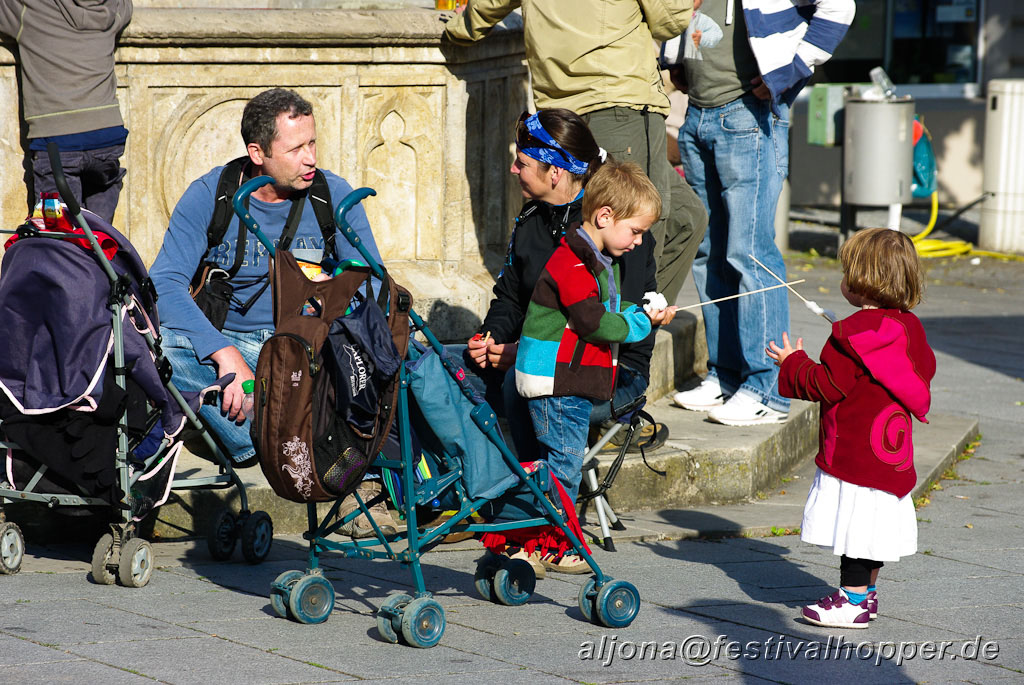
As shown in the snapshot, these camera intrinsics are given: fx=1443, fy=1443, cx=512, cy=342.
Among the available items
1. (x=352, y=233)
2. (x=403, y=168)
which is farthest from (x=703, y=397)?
(x=352, y=233)

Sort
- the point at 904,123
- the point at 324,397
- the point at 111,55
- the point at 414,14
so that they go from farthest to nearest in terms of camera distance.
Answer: the point at 904,123 < the point at 414,14 < the point at 111,55 < the point at 324,397

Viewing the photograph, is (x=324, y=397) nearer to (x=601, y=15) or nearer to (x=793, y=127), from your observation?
(x=601, y=15)

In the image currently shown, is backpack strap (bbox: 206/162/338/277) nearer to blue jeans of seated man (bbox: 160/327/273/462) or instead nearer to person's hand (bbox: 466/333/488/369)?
blue jeans of seated man (bbox: 160/327/273/462)

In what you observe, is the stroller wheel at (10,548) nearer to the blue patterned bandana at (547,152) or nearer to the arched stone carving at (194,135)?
the arched stone carving at (194,135)

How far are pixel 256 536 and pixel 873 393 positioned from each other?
2.17 meters

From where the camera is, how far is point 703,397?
7.00 metres

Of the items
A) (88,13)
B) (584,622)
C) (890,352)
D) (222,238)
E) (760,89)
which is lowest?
(584,622)

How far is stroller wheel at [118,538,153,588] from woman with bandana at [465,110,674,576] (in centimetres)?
129

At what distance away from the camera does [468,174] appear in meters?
6.65

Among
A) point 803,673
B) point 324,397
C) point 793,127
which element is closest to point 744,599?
point 803,673

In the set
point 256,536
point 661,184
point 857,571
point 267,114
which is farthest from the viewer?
point 661,184

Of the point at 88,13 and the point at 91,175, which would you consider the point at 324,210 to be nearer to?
the point at 91,175

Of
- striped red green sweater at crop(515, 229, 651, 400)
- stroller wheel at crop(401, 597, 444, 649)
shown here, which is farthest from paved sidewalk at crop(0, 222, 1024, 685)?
striped red green sweater at crop(515, 229, 651, 400)

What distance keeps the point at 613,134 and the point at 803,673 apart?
8.81 feet
